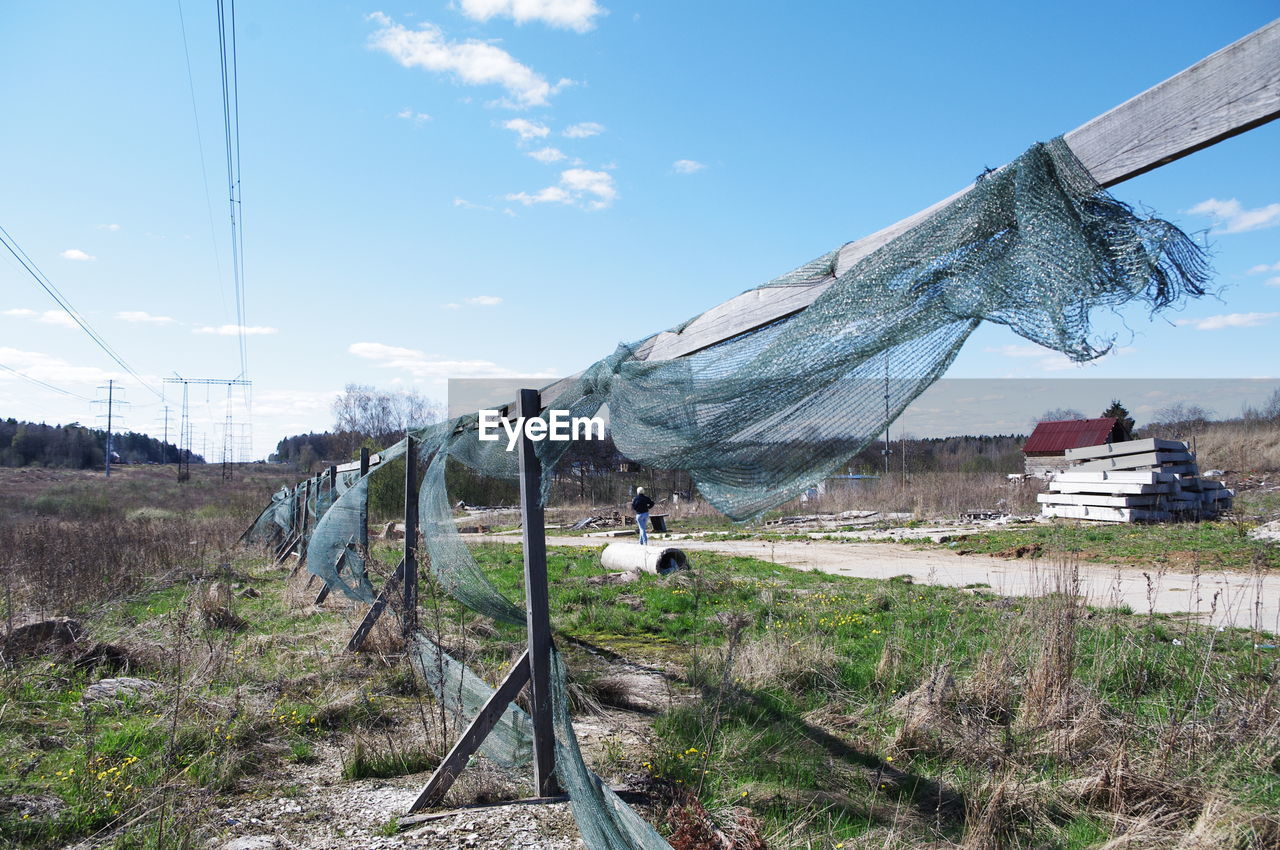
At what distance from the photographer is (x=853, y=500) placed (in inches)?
1129

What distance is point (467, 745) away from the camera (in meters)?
3.60

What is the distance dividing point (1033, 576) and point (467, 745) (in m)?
6.36

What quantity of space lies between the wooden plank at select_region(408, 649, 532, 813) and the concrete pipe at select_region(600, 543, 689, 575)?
8.01 metres

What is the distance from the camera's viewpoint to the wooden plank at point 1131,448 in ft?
62.4

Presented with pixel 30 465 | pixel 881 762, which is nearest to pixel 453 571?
pixel 881 762

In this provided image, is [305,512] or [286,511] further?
[286,511]

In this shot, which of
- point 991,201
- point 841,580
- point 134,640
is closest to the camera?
point 991,201

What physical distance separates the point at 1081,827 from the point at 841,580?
25.0 ft

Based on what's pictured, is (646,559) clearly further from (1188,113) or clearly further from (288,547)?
(1188,113)

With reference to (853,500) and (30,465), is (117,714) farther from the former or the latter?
(30,465)

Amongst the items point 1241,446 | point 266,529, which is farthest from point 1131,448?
point 266,529

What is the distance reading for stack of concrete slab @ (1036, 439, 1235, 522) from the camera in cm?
1777

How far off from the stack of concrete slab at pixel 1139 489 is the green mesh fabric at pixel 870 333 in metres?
18.7

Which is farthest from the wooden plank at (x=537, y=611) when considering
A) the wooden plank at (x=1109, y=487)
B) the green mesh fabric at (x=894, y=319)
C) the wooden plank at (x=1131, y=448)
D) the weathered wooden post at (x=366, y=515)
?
the wooden plank at (x=1131, y=448)
